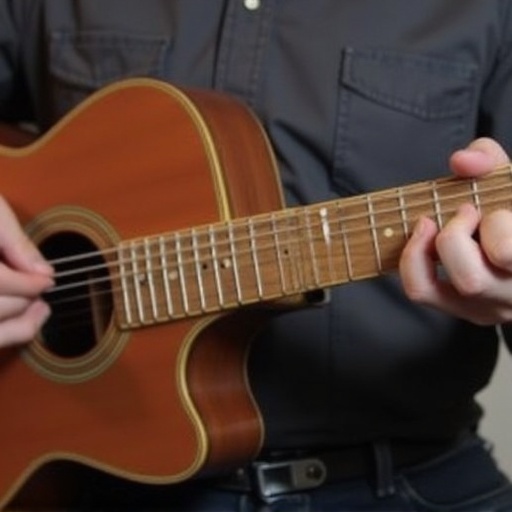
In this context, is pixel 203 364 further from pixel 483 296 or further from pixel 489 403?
pixel 489 403

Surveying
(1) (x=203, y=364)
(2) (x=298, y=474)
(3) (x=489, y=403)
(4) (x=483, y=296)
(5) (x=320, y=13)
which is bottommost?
(3) (x=489, y=403)

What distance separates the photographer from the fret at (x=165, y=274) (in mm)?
1073

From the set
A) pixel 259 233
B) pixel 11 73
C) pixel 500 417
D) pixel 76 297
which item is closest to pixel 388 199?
pixel 259 233

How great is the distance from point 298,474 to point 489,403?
2.15ft

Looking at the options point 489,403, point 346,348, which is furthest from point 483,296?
point 489,403

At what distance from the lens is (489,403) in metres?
1.72

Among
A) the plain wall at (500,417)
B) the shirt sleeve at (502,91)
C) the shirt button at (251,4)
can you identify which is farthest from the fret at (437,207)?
the plain wall at (500,417)

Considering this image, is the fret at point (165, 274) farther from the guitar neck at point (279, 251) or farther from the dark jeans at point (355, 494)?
the dark jeans at point (355, 494)

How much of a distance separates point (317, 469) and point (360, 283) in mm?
172

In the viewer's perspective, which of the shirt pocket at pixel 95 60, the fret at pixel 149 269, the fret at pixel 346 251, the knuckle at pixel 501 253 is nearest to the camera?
the knuckle at pixel 501 253

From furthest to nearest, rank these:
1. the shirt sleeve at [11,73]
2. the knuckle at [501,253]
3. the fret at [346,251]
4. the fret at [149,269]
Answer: the shirt sleeve at [11,73] < the fret at [149,269] < the fret at [346,251] < the knuckle at [501,253]

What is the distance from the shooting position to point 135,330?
43.2 inches

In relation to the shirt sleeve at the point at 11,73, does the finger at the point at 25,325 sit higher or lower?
lower

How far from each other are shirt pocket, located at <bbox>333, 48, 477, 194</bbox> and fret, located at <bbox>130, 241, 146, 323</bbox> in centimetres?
19
